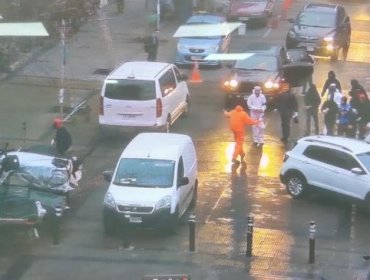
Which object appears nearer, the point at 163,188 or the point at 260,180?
the point at 163,188

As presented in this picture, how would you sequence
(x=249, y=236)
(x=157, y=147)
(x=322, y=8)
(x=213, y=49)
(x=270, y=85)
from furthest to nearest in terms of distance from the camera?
(x=322, y=8), (x=213, y=49), (x=270, y=85), (x=157, y=147), (x=249, y=236)

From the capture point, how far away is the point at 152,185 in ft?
66.4

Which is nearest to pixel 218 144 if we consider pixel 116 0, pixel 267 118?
pixel 267 118

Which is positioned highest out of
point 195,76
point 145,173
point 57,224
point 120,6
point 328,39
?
point 145,173

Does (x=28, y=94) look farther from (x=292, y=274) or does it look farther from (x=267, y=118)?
(x=292, y=274)

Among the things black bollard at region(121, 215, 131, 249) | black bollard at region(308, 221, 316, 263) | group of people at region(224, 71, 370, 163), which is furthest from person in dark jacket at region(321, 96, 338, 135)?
black bollard at region(121, 215, 131, 249)

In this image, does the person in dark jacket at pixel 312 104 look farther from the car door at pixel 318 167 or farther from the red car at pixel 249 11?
the red car at pixel 249 11

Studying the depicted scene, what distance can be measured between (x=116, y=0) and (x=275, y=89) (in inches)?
765

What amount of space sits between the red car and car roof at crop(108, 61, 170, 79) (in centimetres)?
1652

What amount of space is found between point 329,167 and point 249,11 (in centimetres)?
2372

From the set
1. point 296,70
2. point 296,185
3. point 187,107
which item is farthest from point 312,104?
point 296,70

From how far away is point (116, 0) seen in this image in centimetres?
4812

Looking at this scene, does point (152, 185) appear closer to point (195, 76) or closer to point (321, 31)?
point (195, 76)

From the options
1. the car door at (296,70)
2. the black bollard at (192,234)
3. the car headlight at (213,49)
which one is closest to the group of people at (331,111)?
the car door at (296,70)
